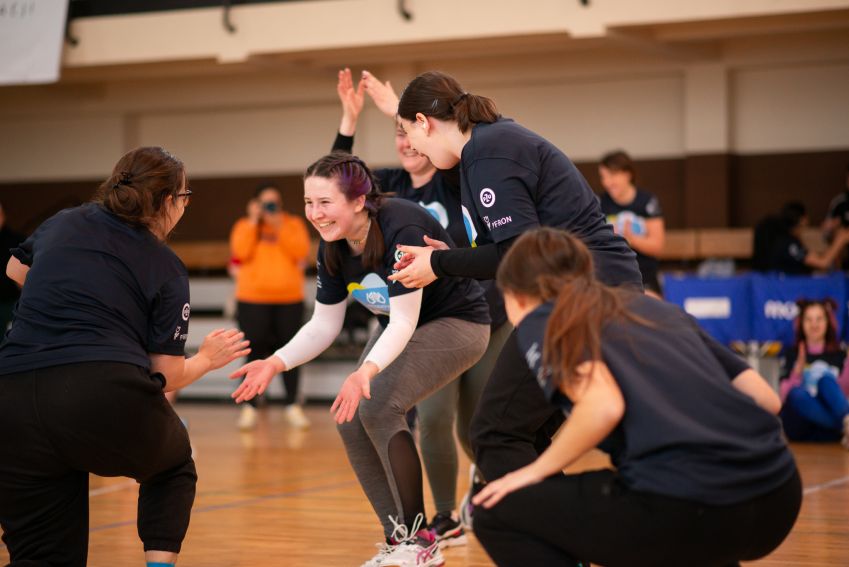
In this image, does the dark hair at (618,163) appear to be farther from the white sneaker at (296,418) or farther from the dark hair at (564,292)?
the dark hair at (564,292)

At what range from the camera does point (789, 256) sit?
26.3ft

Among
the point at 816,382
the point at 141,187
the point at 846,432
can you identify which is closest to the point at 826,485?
the point at 846,432

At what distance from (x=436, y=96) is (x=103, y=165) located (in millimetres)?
8917

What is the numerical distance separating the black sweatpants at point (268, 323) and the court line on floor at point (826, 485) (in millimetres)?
3792

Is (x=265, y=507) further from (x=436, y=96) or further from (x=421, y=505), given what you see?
(x=436, y=96)

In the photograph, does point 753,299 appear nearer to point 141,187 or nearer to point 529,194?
point 529,194

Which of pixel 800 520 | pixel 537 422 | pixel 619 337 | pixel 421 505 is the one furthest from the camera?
pixel 800 520

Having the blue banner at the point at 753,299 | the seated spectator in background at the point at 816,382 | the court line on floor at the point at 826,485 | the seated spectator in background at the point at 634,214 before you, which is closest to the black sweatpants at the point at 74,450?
the court line on floor at the point at 826,485

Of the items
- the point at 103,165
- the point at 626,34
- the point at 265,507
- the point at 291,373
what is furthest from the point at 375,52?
the point at 265,507

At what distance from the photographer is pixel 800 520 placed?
412 centimetres

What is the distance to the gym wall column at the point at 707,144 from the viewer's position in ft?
30.3

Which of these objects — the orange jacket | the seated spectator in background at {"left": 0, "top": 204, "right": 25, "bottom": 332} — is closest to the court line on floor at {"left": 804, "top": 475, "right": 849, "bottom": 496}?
the orange jacket

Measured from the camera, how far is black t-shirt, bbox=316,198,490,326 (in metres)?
3.33

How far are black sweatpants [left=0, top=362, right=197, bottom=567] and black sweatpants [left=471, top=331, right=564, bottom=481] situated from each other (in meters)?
0.78
